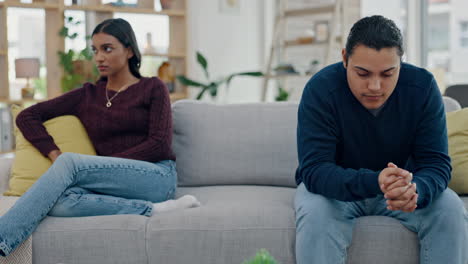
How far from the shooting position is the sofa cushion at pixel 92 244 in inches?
76.4

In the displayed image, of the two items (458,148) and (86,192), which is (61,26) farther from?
(458,148)

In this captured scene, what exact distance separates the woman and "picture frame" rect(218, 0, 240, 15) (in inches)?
145

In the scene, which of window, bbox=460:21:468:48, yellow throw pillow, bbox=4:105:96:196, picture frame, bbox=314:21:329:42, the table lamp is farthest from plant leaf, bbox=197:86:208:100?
yellow throw pillow, bbox=4:105:96:196

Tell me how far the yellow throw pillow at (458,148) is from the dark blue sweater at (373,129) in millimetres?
333

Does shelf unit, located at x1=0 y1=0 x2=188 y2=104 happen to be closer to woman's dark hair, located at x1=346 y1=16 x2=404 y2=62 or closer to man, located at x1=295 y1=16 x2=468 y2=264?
man, located at x1=295 y1=16 x2=468 y2=264

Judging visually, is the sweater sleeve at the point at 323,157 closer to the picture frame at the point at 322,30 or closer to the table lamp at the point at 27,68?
the table lamp at the point at 27,68

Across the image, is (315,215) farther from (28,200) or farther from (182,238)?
(28,200)

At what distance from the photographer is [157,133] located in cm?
230

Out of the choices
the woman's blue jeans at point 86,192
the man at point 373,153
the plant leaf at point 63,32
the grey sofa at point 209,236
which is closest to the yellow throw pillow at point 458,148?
the grey sofa at point 209,236

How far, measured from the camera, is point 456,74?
6.02 metres

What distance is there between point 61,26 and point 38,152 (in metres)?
2.66

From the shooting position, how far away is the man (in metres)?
1.68

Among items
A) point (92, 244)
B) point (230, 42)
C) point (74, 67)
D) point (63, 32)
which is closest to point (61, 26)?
point (63, 32)

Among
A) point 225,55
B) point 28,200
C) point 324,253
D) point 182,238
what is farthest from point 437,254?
point 225,55
